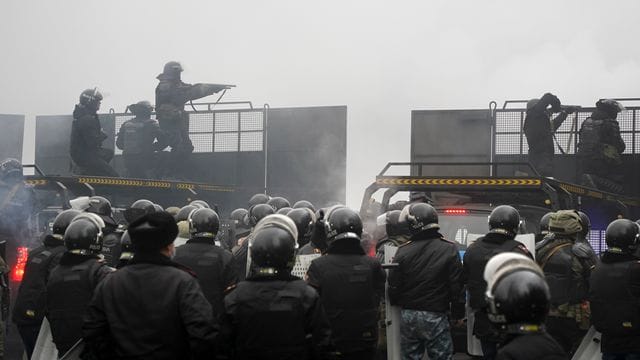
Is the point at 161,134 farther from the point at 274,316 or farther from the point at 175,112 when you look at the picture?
the point at 274,316

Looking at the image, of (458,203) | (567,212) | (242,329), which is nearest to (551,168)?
(458,203)

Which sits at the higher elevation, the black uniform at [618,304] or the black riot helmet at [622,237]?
the black riot helmet at [622,237]

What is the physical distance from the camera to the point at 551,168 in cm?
1483

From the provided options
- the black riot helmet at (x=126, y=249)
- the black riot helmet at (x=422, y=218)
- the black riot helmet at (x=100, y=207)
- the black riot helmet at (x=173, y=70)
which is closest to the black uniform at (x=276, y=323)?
the black riot helmet at (x=126, y=249)

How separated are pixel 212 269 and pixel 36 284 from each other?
178cm

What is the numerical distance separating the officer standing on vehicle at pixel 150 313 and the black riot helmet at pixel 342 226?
7.54 feet

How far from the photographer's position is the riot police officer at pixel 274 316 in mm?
5492

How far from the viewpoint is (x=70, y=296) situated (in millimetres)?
7371

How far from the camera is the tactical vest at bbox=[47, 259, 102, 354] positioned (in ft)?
24.1

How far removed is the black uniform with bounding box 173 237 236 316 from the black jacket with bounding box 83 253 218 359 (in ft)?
8.52

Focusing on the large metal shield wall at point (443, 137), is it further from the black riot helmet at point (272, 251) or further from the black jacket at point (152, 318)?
the black jacket at point (152, 318)

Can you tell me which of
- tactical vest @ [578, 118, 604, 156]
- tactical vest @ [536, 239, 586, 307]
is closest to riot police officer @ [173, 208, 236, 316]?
tactical vest @ [536, 239, 586, 307]

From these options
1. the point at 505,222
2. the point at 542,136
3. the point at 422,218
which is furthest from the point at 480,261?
the point at 542,136

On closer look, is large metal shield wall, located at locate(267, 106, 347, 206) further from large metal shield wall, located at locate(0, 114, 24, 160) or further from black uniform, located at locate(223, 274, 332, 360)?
black uniform, located at locate(223, 274, 332, 360)
